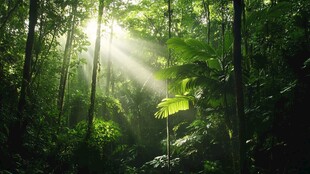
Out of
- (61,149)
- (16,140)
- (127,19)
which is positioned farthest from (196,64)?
(127,19)

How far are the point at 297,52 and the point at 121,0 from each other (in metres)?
6.46

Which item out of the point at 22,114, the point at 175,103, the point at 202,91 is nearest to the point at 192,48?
the point at 202,91

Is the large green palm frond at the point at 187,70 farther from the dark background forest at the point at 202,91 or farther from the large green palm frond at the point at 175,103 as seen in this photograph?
the large green palm frond at the point at 175,103

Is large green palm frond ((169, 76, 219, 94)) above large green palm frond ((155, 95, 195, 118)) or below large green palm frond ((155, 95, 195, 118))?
above

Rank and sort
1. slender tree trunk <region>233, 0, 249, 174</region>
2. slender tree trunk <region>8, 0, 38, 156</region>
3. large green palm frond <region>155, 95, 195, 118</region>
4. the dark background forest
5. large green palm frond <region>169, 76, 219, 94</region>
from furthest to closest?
large green palm frond <region>155, 95, 195, 118</region>, slender tree trunk <region>8, 0, 38, 156</region>, large green palm frond <region>169, 76, 219, 94</region>, the dark background forest, slender tree trunk <region>233, 0, 249, 174</region>

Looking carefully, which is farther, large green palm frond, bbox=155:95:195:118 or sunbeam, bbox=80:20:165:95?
sunbeam, bbox=80:20:165:95

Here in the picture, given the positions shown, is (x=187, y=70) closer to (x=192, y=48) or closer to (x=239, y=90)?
(x=192, y=48)

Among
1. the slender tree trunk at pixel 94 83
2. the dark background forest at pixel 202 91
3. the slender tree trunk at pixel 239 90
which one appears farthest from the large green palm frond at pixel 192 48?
the slender tree trunk at pixel 94 83

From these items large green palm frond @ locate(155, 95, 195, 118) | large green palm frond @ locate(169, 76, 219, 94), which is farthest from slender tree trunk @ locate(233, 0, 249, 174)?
large green palm frond @ locate(155, 95, 195, 118)

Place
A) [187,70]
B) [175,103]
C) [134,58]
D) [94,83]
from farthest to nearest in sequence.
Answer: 1. [134,58]
2. [94,83]
3. [175,103]
4. [187,70]

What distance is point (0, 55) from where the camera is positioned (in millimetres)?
5629

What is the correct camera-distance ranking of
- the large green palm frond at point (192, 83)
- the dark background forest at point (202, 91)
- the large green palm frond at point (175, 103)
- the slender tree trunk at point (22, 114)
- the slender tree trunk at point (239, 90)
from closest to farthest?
the slender tree trunk at point (239, 90) → the dark background forest at point (202, 91) → the large green palm frond at point (192, 83) → the slender tree trunk at point (22, 114) → the large green palm frond at point (175, 103)

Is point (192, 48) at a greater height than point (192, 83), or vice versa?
point (192, 48)

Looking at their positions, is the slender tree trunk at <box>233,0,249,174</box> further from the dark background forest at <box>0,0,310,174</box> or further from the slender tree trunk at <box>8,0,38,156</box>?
the slender tree trunk at <box>8,0,38,156</box>
